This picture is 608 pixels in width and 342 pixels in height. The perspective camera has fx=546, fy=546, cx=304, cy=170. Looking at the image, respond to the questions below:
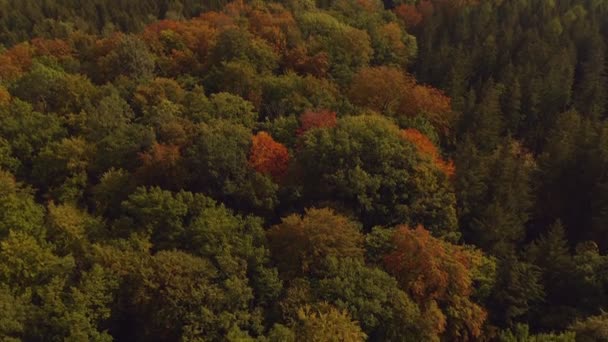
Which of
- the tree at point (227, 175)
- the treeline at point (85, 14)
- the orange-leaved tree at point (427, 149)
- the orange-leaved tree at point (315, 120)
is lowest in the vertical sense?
the treeline at point (85, 14)

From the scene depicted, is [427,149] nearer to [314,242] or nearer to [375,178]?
[375,178]

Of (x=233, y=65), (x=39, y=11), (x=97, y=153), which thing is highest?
(x=233, y=65)

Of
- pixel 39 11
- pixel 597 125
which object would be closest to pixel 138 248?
pixel 597 125

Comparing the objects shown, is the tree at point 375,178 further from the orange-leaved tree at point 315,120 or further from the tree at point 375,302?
the tree at point 375,302

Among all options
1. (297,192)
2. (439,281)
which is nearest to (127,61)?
(297,192)

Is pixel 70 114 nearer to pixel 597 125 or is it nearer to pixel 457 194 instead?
pixel 457 194

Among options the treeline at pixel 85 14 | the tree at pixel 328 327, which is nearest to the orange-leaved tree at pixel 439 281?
the tree at pixel 328 327

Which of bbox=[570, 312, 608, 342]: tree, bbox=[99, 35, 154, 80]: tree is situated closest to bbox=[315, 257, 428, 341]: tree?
bbox=[570, 312, 608, 342]: tree
